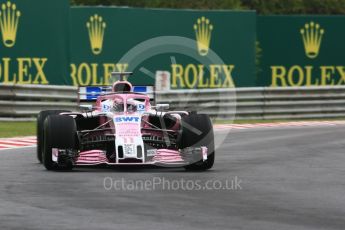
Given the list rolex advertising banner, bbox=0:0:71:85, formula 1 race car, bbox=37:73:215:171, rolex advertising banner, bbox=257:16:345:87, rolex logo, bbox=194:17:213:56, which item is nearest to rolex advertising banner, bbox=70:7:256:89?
rolex logo, bbox=194:17:213:56

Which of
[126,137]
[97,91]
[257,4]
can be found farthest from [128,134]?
[257,4]

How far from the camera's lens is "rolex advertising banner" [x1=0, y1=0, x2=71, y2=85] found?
2598 centimetres

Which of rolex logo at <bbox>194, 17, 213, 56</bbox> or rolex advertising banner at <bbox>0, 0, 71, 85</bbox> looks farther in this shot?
rolex logo at <bbox>194, 17, 213, 56</bbox>

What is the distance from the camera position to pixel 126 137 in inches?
591

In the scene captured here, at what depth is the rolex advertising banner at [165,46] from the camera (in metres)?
27.3

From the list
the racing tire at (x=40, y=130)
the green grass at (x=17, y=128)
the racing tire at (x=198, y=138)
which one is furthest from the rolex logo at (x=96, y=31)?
the racing tire at (x=198, y=138)

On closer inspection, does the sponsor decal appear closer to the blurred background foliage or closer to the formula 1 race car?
the formula 1 race car

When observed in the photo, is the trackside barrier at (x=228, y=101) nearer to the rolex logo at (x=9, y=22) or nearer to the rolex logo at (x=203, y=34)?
the rolex logo at (x=9, y=22)

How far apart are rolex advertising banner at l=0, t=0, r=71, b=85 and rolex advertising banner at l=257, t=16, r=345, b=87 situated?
664 centimetres

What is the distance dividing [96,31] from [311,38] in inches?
275

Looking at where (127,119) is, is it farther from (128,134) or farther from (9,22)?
(9,22)

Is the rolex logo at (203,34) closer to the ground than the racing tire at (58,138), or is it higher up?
higher up

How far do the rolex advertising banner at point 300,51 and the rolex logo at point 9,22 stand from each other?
7.85 m

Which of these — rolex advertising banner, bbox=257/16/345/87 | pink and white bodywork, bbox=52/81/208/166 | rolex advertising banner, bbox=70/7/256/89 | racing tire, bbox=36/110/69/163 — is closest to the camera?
pink and white bodywork, bbox=52/81/208/166
